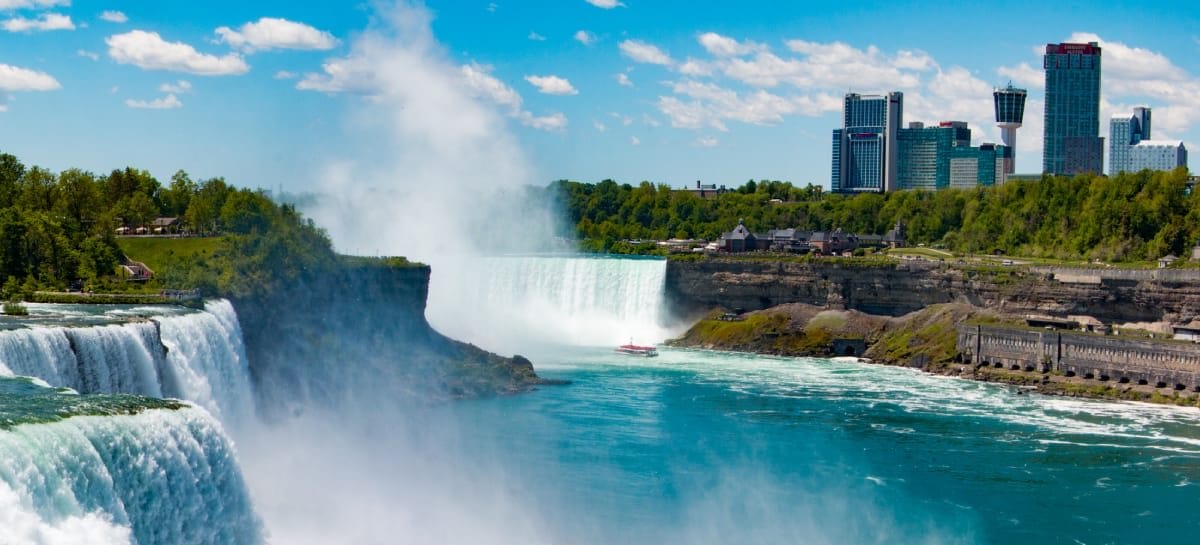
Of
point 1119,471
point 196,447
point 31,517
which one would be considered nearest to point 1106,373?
point 1119,471

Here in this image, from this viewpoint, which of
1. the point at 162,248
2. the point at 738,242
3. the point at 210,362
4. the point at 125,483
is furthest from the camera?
the point at 738,242

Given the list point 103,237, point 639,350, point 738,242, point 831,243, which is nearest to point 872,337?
point 639,350

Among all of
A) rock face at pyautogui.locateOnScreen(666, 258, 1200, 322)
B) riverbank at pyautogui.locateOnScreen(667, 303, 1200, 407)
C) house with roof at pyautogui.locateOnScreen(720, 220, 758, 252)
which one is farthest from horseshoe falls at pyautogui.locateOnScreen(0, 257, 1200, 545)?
house with roof at pyautogui.locateOnScreen(720, 220, 758, 252)

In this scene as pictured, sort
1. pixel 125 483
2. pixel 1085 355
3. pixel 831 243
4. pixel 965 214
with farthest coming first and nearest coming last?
pixel 965 214 → pixel 831 243 → pixel 1085 355 → pixel 125 483

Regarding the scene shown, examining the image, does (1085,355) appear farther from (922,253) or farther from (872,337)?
(922,253)

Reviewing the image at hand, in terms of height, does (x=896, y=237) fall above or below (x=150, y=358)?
above

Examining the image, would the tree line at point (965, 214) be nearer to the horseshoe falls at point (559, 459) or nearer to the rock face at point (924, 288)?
the rock face at point (924, 288)
